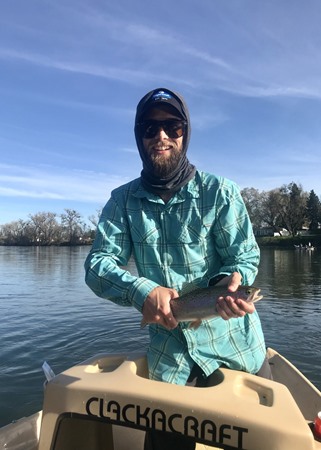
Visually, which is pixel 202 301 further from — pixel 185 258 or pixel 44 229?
pixel 44 229

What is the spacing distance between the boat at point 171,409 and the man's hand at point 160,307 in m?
0.39

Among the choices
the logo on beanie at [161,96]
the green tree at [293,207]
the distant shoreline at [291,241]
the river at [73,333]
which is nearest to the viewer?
the logo on beanie at [161,96]

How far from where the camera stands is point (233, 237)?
3.08m

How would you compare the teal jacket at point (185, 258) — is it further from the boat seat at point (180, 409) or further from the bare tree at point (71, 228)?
the bare tree at point (71, 228)

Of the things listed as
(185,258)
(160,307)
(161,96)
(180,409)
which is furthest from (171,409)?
(161,96)

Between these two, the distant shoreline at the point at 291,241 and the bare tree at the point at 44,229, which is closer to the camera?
the distant shoreline at the point at 291,241

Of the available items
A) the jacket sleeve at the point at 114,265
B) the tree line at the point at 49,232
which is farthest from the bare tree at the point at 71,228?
the jacket sleeve at the point at 114,265

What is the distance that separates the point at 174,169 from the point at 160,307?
1.10 metres

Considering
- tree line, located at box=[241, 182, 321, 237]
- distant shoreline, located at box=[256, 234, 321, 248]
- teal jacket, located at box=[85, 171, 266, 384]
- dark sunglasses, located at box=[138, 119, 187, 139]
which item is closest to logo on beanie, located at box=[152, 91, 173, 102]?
dark sunglasses, located at box=[138, 119, 187, 139]

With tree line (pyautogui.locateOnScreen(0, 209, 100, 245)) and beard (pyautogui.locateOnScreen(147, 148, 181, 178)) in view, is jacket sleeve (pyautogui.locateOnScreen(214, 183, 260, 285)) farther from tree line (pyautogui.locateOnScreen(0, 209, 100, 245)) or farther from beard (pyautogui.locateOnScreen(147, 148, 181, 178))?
tree line (pyautogui.locateOnScreen(0, 209, 100, 245))

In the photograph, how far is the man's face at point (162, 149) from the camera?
10.5 feet

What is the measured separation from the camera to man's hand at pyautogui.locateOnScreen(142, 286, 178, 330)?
8.93 ft

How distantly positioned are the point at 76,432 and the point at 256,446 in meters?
1.42

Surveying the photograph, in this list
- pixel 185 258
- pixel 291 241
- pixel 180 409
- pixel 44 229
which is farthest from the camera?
pixel 44 229
